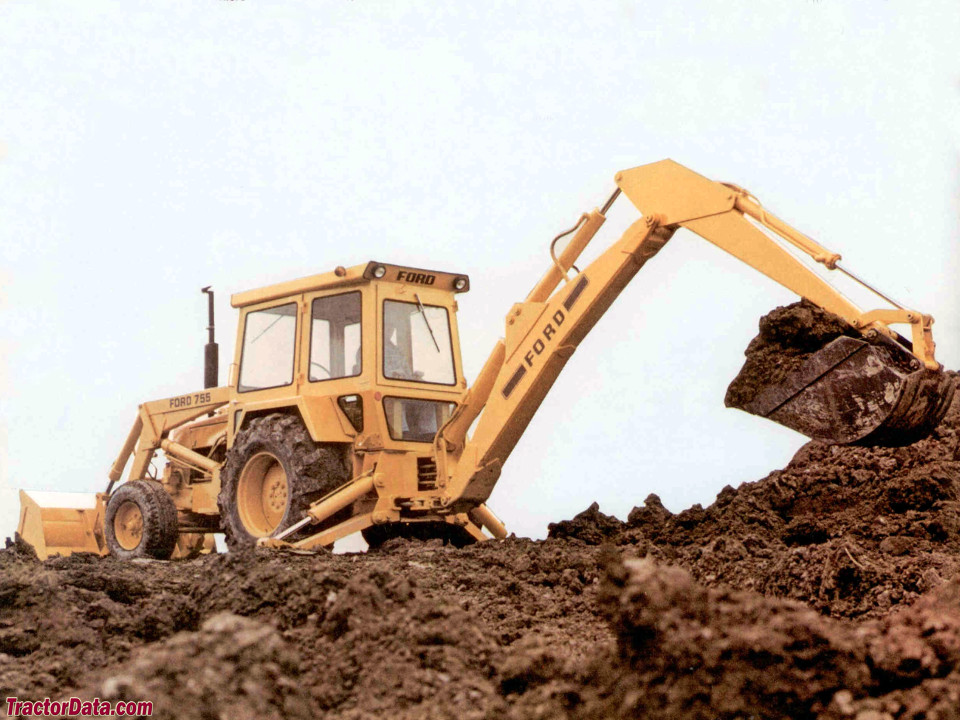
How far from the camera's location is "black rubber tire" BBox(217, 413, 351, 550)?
8.85 m

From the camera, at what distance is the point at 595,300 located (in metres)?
7.91

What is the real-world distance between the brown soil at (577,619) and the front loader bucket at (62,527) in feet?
7.32

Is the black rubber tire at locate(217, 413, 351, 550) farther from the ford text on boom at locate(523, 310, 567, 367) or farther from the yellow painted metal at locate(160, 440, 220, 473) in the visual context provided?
the ford text on boom at locate(523, 310, 567, 367)

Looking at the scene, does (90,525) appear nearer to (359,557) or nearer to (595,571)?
(359,557)

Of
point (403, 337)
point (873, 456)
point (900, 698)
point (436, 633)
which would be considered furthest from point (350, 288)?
point (900, 698)

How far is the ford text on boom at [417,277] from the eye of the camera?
937cm

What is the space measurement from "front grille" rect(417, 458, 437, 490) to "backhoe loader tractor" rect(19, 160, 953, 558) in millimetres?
11

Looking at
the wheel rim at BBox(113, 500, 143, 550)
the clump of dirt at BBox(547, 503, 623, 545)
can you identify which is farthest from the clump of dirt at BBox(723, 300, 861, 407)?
the wheel rim at BBox(113, 500, 143, 550)

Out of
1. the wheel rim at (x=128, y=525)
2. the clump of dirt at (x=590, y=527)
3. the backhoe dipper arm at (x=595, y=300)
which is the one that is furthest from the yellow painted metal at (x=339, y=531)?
the wheel rim at (x=128, y=525)

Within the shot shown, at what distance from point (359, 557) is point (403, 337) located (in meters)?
2.00

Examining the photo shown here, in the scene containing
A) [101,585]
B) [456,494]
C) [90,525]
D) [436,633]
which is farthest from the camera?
[90,525]

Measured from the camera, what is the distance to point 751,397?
7.11 m
